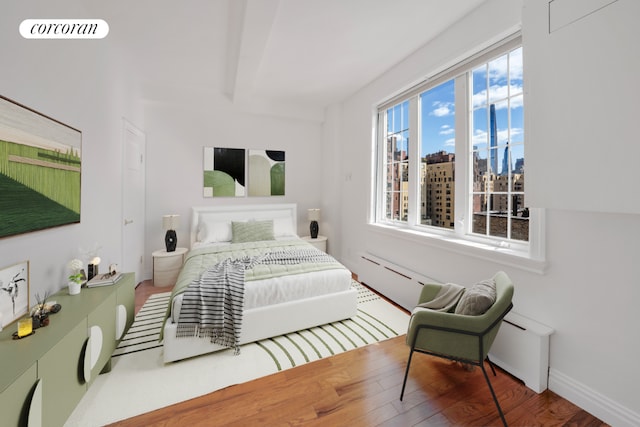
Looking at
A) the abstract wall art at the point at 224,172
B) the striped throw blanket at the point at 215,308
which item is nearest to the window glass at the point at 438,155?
the striped throw blanket at the point at 215,308

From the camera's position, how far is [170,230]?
3.71 m

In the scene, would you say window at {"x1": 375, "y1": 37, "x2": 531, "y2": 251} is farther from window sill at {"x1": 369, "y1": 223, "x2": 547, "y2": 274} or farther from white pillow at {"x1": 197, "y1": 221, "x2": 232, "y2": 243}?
white pillow at {"x1": 197, "y1": 221, "x2": 232, "y2": 243}

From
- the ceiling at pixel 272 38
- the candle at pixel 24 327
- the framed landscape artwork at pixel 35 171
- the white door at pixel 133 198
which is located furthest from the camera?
the white door at pixel 133 198

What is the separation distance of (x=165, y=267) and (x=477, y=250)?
3707 millimetres

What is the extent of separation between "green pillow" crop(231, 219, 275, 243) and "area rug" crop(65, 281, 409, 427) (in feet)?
4.51

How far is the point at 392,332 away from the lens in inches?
95.0

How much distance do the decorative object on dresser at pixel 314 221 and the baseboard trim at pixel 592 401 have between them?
3.34 meters

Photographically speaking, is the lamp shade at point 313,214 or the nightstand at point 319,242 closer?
the nightstand at point 319,242

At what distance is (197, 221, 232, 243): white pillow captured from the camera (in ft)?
12.2

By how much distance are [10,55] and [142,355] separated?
2095mm

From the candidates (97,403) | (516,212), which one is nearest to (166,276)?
(97,403)

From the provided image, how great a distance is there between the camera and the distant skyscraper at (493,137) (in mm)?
2189

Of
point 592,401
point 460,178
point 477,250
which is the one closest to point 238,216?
point 460,178

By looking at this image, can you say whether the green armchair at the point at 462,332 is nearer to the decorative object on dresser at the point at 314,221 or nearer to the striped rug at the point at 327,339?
the striped rug at the point at 327,339
